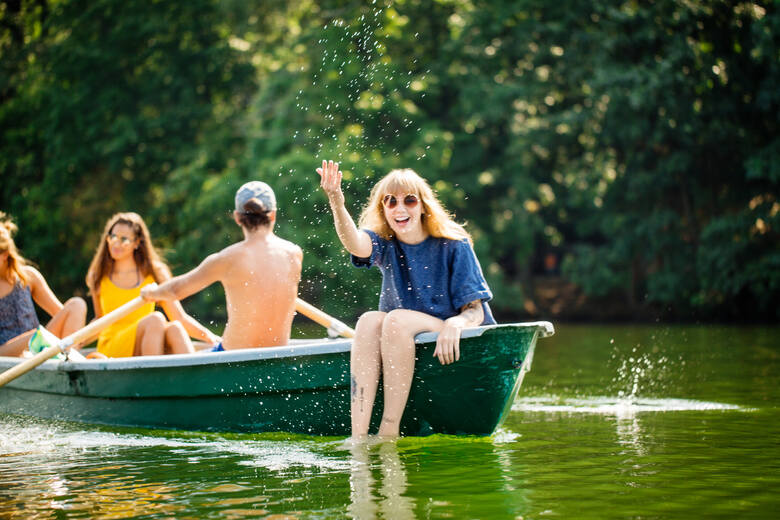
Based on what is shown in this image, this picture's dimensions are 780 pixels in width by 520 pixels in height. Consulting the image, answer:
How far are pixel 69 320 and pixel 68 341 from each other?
819mm

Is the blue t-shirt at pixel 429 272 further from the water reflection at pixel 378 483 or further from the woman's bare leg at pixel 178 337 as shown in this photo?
the woman's bare leg at pixel 178 337

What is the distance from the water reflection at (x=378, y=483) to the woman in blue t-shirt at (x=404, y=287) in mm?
171

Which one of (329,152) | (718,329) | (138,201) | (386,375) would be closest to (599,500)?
(386,375)

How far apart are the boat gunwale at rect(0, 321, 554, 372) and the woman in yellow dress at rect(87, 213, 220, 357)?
0.40 meters

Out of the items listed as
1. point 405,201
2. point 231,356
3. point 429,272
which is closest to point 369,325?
point 429,272

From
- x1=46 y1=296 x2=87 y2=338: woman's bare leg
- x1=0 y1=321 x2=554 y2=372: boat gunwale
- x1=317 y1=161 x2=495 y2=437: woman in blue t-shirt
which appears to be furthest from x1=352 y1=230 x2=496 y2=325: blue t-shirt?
x1=46 y1=296 x2=87 y2=338: woman's bare leg

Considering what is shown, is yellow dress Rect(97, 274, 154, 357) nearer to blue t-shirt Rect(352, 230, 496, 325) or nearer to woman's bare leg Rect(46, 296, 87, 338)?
woman's bare leg Rect(46, 296, 87, 338)

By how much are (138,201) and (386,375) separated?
18974 millimetres

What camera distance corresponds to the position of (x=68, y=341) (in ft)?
18.4

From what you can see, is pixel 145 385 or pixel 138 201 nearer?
pixel 145 385

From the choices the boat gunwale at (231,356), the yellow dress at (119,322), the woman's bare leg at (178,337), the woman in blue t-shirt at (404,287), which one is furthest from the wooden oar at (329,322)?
the woman in blue t-shirt at (404,287)

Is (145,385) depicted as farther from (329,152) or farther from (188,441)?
(329,152)

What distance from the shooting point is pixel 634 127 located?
18.8m

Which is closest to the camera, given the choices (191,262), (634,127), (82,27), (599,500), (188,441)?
(599,500)
